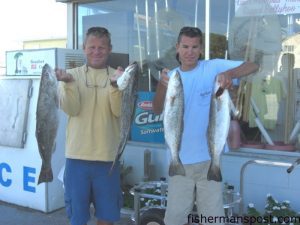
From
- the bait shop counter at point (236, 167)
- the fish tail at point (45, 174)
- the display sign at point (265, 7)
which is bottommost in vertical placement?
the bait shop counter at point (236, 167)

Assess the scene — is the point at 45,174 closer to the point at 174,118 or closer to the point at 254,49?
the point at 174,118

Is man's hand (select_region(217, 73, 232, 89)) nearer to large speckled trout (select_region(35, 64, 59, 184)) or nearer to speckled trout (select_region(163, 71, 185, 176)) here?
speckled trout (select_region(163, 71, 185, 176))

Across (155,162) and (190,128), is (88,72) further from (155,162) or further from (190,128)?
(155,162)

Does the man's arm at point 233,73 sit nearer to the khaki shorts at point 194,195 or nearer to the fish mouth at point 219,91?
the fish mouth at point 219,91

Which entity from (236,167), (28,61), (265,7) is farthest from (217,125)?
(28,61)

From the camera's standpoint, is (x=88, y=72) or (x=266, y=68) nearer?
(x=88, y=72)

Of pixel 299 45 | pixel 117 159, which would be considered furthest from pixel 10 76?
pixel 299 45

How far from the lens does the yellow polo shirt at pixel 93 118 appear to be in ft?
12.2

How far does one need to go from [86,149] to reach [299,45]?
322 centimetres

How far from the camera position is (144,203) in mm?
5668

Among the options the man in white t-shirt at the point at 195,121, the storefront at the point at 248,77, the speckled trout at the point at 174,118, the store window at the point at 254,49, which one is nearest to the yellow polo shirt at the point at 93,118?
the man in white t-shirt at the point at 195,121

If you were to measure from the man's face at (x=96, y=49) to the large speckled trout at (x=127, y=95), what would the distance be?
0.45 meters

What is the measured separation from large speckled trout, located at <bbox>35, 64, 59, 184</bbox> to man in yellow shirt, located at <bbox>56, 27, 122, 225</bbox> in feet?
0.68

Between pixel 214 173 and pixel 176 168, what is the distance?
268mm
